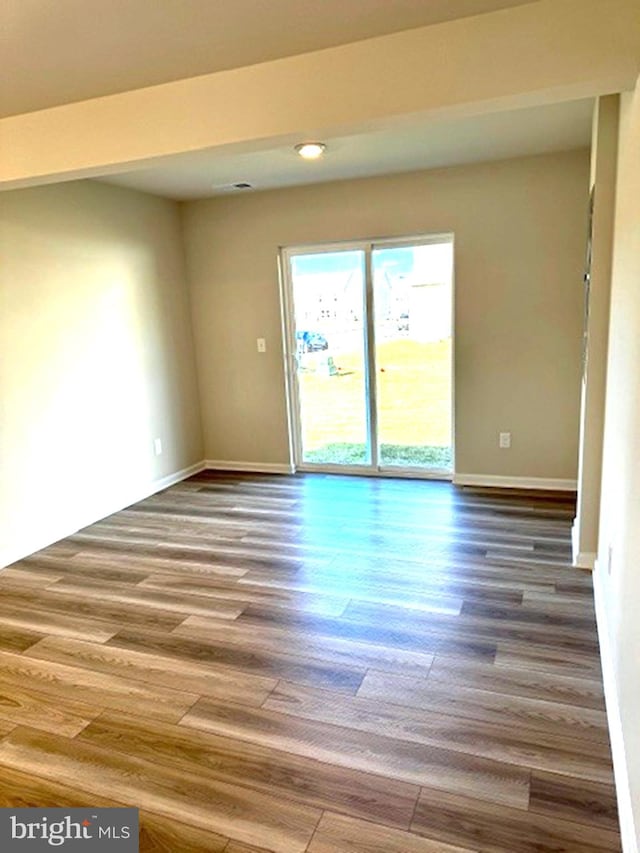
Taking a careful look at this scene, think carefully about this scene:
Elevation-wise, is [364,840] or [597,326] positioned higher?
[597,326]

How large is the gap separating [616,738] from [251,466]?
406 cm

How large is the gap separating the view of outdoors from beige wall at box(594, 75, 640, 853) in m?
2.13

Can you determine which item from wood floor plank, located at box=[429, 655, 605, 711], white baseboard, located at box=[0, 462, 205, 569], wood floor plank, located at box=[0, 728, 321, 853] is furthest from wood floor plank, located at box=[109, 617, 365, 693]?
white baseboard, located at box=[0, 462, 205, 569]

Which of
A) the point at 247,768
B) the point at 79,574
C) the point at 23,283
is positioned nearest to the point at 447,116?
the point at 247,768

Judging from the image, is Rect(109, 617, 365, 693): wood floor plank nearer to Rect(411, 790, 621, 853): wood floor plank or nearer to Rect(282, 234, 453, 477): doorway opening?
Rect(411, 790, 621, 853): wood floor plank

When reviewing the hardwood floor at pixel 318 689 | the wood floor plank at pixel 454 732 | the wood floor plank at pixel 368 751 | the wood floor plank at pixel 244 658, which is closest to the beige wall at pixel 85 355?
the hardwood floor at pixel 318 689

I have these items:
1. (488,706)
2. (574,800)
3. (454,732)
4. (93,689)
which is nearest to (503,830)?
(574,800)

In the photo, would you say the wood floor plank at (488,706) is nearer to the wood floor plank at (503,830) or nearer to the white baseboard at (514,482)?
the wood floor plank at (503,830)

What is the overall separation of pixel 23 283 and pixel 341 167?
7.75ft

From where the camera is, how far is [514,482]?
14.9 ft

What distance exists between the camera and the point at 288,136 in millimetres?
2209

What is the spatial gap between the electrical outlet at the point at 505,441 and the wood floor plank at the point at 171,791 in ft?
11.2

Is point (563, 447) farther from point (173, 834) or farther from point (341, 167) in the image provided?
point (173, 834)

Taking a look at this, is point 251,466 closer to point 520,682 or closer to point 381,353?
point 381,353
